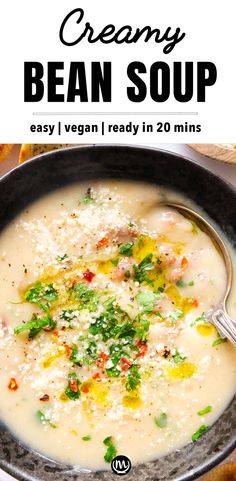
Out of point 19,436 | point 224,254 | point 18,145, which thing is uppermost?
point 18,145

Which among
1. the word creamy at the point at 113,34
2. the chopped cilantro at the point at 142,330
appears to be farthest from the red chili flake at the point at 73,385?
the word creamy at the point at 113,34

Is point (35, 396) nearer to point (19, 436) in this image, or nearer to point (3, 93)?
point (19, 436)

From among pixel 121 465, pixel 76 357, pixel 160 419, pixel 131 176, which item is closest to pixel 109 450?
pixel 121 465

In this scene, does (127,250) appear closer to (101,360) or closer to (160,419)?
(101,360)

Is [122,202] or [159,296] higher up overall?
[122,202]

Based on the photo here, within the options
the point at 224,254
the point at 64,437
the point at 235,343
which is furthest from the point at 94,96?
the point at 64,437

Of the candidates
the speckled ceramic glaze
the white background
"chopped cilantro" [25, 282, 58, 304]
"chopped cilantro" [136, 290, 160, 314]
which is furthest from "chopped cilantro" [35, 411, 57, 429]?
the white background
